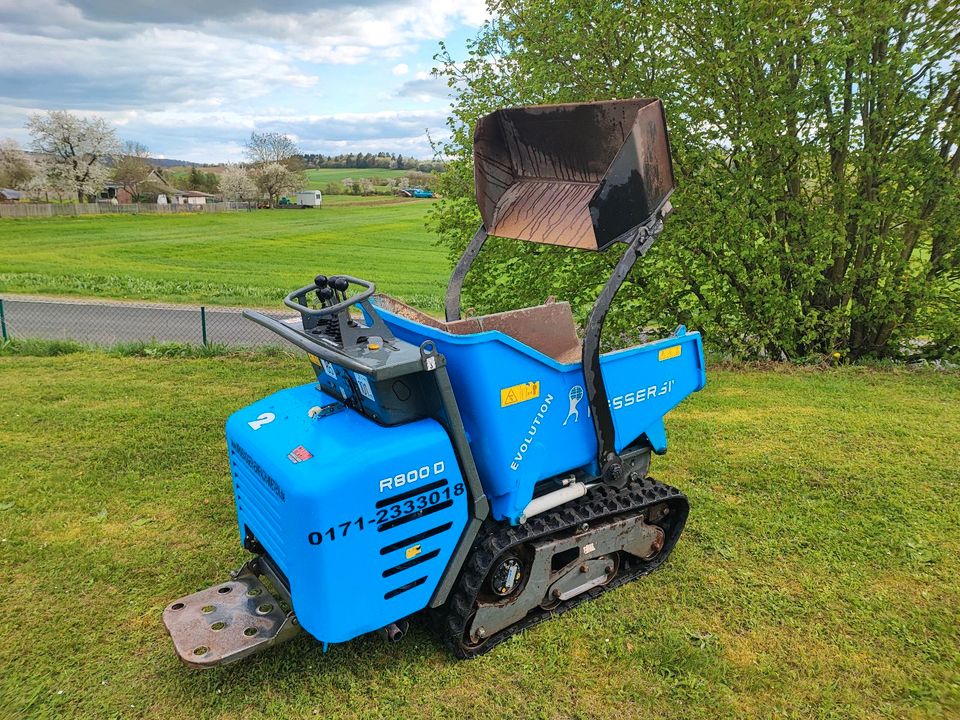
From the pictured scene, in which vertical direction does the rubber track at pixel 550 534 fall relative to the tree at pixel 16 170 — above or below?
below

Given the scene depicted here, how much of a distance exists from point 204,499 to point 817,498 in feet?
17.3

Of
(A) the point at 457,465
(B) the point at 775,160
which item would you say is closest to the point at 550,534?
(A) the point at 457,465

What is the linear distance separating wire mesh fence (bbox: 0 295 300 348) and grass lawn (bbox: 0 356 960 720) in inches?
268

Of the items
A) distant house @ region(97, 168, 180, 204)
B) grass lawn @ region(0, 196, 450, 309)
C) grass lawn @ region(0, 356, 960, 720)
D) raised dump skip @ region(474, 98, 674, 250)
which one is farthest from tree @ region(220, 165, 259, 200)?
raised dump skip @ region(474, 98, 674, 250)

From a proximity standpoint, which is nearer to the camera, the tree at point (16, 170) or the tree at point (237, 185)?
the tree at point (16, 170)

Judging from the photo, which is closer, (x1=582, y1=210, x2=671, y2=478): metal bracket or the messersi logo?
the messersi logo

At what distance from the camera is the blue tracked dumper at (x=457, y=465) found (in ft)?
11.1

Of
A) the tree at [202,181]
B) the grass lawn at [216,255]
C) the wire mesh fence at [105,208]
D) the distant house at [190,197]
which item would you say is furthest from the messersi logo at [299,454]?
the tree at [202,181]

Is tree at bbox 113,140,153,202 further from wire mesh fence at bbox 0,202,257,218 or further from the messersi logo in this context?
the messersi logo

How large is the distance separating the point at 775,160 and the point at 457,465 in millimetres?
8062

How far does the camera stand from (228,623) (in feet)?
12.3

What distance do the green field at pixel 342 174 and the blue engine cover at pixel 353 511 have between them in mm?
72691

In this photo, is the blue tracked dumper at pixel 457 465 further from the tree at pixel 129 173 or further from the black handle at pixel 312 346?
the tree at pixel 129 173

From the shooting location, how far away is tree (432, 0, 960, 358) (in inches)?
353
